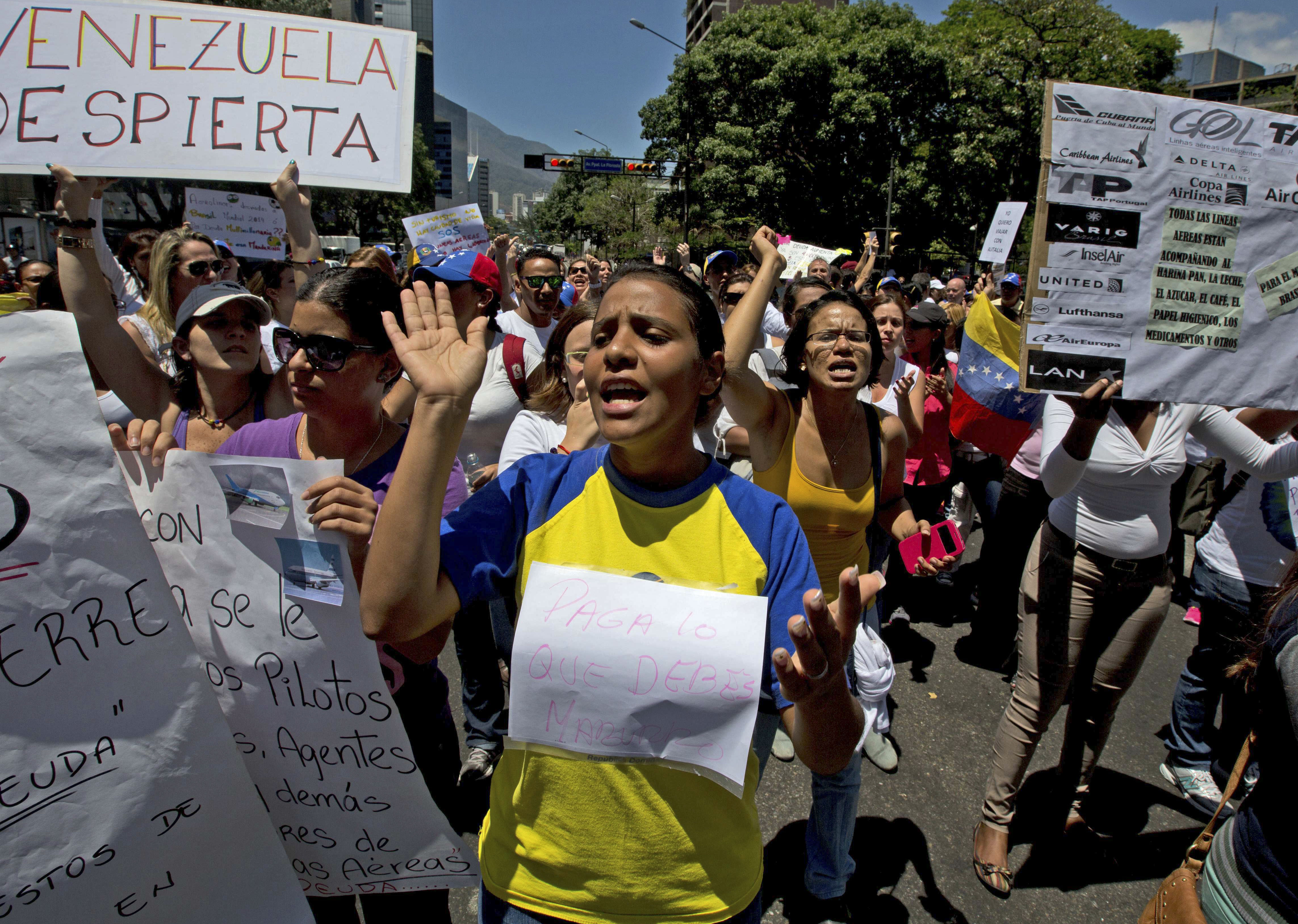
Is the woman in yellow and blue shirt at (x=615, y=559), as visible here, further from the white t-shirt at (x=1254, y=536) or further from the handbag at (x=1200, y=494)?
the handbag at (x=1200, y=494)

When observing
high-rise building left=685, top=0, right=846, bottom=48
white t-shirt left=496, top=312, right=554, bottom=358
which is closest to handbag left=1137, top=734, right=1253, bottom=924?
white t-shirt left=496, top=312, right=554, bottom=358

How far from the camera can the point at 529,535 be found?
1473mm

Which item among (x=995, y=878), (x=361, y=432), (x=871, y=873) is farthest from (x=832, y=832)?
(x=361, y=432)

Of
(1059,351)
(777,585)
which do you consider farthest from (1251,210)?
(777,585)

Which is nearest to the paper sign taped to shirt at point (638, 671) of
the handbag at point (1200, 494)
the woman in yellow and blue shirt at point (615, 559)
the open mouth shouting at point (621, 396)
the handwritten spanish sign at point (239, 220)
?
the woman in yellow and blue shirt at point (615, 559)

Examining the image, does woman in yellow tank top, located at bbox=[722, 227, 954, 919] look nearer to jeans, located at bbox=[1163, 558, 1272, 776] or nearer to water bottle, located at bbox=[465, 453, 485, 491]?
water bottle, located at bbox=[465, 453, 485, 491]

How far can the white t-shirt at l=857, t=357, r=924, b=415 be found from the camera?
139 inches

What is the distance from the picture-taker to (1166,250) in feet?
7.18

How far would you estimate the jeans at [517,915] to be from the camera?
1.40 metres

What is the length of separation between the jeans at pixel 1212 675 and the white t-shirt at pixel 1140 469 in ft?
2.54

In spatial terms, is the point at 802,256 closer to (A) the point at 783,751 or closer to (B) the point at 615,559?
(A) the point at 783,751

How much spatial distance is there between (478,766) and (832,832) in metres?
1.66

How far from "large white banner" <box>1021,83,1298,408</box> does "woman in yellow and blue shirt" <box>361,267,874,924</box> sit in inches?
49.9

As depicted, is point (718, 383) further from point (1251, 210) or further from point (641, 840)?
point (1251, 210)
